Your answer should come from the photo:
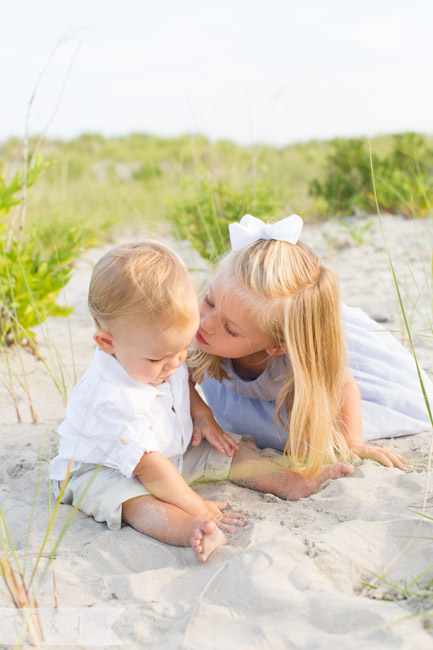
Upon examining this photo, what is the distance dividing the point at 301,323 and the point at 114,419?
0.67 metres

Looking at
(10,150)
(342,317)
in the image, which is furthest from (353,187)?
(10,150)

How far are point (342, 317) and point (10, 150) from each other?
1213 centimetres

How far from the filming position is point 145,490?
6.12ft

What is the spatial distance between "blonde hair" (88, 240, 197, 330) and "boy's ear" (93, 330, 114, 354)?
41 mm

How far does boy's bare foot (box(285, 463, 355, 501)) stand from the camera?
2.02 metres

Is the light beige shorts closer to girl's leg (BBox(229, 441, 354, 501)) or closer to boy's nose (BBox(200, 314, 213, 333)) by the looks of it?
girl's leg (BBox(229, 441, 354, 501))

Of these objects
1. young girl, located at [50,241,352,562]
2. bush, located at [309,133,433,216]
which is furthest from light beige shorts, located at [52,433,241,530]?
bush, located at [309,133,433,216]

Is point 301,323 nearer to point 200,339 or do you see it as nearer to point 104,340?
point 200,339

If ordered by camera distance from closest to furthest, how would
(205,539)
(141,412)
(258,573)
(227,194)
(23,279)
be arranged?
(258,573)
(205,539)
(141,412)
(23,279)
(227,194)

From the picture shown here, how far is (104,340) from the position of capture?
178cm

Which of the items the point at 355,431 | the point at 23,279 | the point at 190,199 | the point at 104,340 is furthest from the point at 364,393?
the point at 190,199

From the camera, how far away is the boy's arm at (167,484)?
181cm

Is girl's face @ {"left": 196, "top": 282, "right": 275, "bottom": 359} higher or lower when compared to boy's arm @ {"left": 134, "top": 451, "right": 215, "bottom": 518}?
higher

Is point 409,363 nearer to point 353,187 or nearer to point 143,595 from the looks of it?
point 143,595
